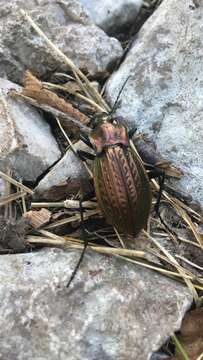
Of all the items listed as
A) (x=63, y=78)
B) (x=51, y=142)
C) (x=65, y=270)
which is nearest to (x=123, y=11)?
(x=63, y=78)

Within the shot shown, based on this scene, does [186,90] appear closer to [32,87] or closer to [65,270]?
[32,87]

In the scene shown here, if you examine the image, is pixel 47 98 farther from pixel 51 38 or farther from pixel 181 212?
pixel 181 212

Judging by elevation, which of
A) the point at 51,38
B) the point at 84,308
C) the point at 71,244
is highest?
the point at 51,38

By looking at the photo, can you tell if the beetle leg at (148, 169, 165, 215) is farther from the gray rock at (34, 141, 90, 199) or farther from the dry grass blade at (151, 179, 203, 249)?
the gray rock at (34, 141, 90, 199)

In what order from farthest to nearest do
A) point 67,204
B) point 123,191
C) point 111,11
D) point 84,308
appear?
point 111,11, point 67,204, point 123,191, point 84,308

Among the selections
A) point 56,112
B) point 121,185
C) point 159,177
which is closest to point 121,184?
point 121,185

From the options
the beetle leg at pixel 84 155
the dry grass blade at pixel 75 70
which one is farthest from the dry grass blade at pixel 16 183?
the dry grass blade at pixel 75 70

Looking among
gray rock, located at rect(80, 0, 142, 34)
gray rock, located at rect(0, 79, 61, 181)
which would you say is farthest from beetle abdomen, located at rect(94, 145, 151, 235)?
gray rock, located at rect(80, 0, 142, 34)
